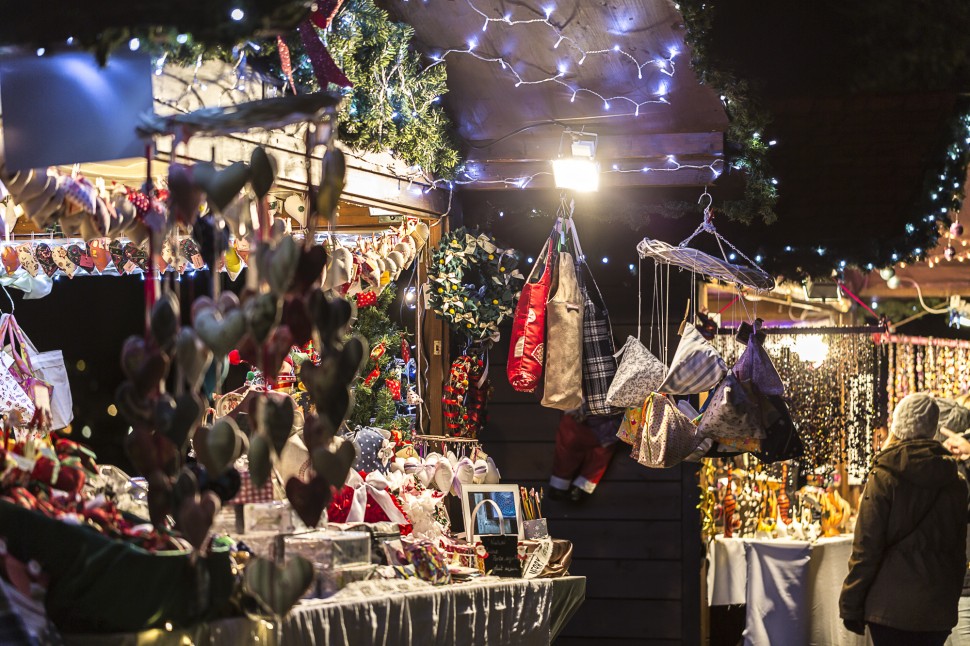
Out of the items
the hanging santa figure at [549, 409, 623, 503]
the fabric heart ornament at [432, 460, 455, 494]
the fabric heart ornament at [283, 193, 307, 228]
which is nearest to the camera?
the fabric heart ornament at [432, 460, 455, 494]

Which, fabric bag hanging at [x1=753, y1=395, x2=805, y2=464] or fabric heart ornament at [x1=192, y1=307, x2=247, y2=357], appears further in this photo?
fabric bag hanging at [x1=753, y1=395, x2=805, y2=464]

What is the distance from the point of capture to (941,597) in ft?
Answer: 17.6

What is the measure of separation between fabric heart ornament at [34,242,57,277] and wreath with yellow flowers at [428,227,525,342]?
1.66 meters

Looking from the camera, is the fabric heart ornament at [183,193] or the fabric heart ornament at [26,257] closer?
the fabric heart ornament at [183,193]

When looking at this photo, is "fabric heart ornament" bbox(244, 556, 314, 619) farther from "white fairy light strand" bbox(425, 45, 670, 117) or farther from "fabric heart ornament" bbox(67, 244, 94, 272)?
"white fairy light strand" bbox(425, 45, 670, 117)

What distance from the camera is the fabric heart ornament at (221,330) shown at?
2.20m

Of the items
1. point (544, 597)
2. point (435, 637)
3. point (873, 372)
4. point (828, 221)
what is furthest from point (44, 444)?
point (873, 372)

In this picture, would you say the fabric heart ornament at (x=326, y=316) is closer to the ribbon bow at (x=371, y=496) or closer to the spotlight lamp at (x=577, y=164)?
the ribbon bow at (x=371, y=496)

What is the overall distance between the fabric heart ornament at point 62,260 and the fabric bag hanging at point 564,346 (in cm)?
211

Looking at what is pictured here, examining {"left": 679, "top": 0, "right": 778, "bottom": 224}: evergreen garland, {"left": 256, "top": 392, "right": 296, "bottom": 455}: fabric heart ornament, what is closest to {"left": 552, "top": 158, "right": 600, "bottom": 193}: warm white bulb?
{"left": 679, "top": 0, "right": 778, "bottom": 224}: evergreen garland

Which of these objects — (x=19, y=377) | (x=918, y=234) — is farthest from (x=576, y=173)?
(x=918, y=234)

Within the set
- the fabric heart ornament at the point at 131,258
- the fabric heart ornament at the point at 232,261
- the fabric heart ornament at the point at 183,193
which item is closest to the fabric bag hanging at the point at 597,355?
the fabric heart ornament at the point at 232,261

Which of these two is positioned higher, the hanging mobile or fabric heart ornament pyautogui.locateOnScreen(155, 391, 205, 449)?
the hanging mobile

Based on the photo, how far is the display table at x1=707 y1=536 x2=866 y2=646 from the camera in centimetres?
697
